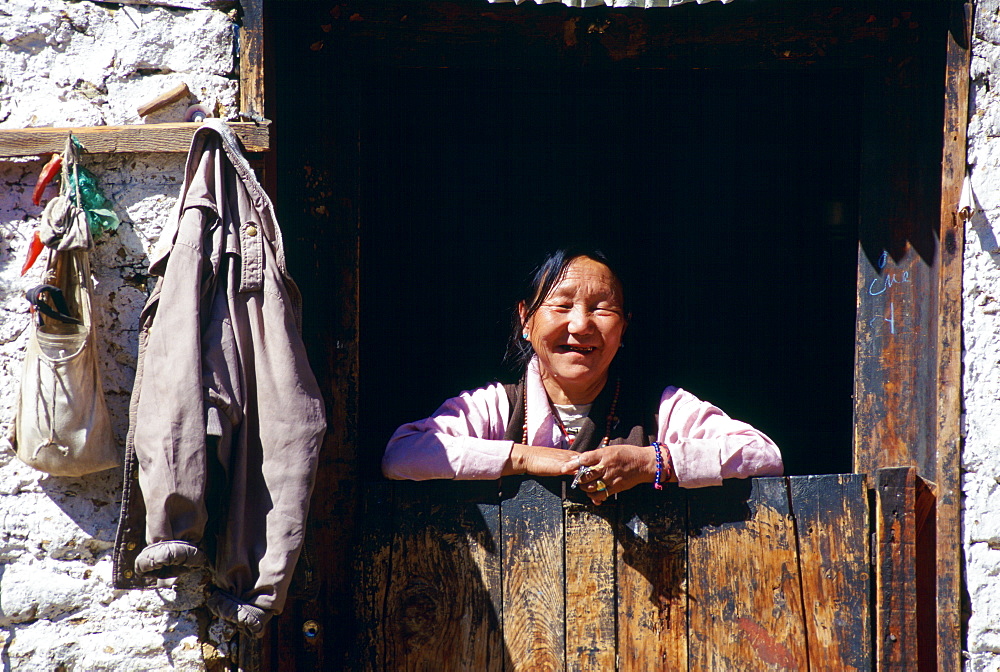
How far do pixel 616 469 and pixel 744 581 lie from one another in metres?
0.52

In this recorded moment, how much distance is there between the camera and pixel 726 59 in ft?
8.27

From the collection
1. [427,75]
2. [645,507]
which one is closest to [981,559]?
[645,507]

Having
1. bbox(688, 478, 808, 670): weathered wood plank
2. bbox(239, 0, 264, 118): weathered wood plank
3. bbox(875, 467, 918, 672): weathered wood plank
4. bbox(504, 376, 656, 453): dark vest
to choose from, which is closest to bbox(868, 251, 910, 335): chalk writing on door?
bbox(875, 467, 918, 672): weathered wood plank

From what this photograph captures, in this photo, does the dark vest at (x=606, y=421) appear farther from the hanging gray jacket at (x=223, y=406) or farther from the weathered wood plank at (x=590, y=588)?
the hanging gray jacket at (x=223, y=406)

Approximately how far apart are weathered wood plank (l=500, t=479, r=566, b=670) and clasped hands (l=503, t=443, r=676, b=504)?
0.07m

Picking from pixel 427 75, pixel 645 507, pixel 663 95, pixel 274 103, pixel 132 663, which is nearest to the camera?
pixel 132 663

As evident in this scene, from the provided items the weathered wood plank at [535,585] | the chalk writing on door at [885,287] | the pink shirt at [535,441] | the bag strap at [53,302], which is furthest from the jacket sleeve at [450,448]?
the chalk writing on door at [885,287]

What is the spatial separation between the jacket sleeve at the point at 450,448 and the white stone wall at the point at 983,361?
1.28 meters

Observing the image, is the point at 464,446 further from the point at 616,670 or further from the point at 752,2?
the point at 752,2

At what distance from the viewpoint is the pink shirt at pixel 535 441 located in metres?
2.34

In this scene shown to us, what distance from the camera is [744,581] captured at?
238cm

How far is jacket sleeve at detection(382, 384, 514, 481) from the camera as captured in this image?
235 cm

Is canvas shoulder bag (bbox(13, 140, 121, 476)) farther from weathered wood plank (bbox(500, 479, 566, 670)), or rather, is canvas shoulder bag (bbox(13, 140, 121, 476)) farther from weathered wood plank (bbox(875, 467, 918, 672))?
weathered wood plank (bbox(875, 467, 918, 672))

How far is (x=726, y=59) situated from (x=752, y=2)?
172 millimetres
